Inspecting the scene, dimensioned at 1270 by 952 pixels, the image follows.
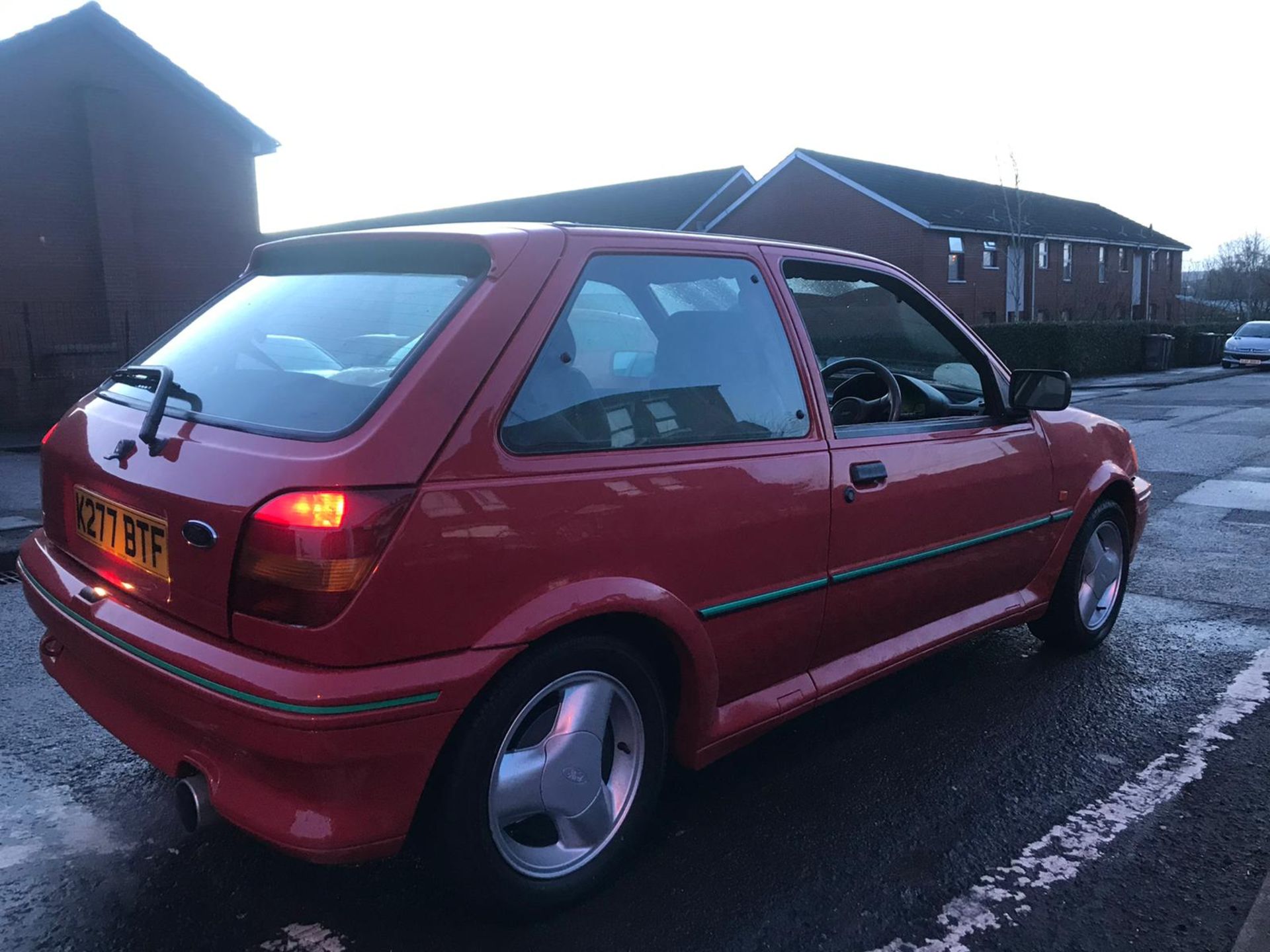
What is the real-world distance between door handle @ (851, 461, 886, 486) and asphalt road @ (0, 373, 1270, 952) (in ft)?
3.24

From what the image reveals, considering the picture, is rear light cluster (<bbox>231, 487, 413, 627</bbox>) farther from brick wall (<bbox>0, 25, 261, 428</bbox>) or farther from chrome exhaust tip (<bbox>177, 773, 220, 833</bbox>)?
brick wall (<bbox>0, 25, 261, 428</bbox>)

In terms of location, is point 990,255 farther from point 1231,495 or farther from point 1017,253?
point 1231,495

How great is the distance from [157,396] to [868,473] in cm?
204

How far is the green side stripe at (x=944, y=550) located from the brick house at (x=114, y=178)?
53.6 ft

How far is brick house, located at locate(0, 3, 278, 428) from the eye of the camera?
18.9m

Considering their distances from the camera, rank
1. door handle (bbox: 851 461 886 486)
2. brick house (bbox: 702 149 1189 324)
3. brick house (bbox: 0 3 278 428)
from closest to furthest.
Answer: door handle (bbox: 851 461 886 486), brick house (bbox: 0 3 278 428), brick house (bbox: 702 149 1189 324)

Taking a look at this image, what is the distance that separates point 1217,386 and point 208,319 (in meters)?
25.9

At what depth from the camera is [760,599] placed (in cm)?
293

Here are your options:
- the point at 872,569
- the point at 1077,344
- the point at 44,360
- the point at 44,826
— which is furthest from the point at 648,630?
the point at 1077,344

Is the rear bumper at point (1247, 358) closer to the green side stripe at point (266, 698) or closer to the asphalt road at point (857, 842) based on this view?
the asphalt road at point (857, 842)

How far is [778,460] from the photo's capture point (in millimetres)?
2977

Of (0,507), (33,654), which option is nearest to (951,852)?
(33,654)

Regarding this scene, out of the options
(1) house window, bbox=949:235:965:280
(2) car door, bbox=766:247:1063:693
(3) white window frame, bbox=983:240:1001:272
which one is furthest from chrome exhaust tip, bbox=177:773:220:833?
(3) white window frame, bbox=983:240:1001:272

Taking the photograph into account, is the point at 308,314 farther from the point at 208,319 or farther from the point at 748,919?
the point at 748,919
